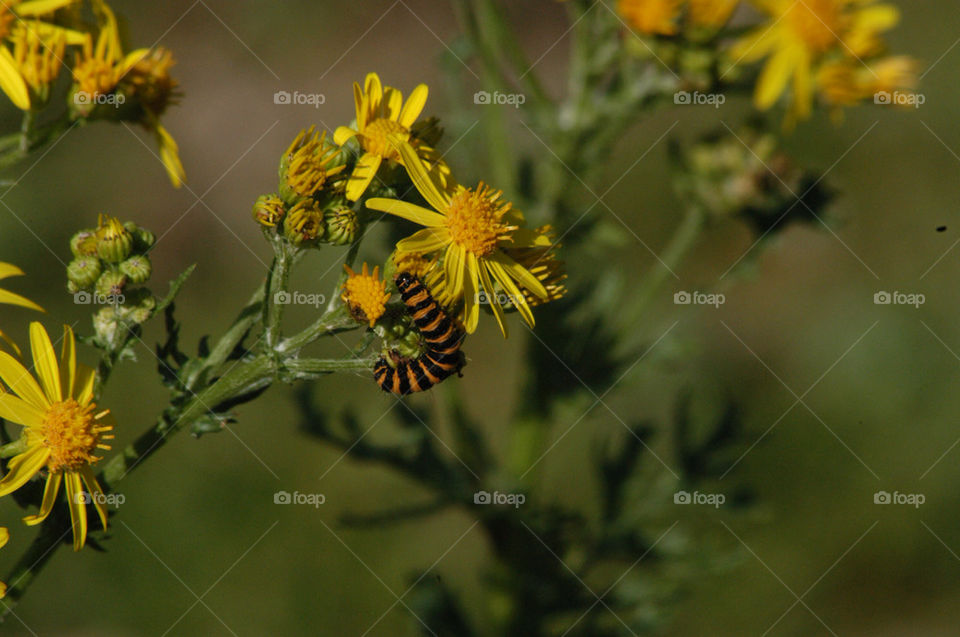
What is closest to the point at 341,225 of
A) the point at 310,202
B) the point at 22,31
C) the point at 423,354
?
the point at 310,202

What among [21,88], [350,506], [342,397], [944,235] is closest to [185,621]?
[350,506]

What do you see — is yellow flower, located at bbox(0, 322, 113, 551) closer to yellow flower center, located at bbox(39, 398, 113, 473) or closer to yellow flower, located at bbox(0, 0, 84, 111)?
yellow flower center, located at bbox(39, 398, 113, 473)

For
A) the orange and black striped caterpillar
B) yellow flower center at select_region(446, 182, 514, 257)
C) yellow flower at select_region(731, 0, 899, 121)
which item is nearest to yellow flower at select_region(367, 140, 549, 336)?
yellow flower center at select_region(446, 182, 514, 257)

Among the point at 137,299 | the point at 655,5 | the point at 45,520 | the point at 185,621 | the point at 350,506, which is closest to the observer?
the point at 45,520

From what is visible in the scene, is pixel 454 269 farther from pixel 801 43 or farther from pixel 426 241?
pixel 801 43

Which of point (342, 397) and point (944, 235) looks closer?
point (342, 397)

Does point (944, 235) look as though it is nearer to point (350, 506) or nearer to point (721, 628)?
point (721, 628)

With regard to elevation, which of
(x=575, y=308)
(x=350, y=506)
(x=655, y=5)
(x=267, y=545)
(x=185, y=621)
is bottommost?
(x=185, y=621)
